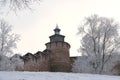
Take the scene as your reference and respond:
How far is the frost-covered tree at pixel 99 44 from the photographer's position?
41.3 metres

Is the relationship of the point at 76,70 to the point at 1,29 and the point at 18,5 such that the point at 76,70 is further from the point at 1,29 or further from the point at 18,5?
the point at 18,5

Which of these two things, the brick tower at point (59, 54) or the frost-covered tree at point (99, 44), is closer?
the frost-covered tree at point (99, 44)

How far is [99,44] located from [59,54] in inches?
718

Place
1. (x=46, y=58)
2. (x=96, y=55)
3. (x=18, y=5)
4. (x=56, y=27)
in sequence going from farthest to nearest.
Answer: (x=56, y=27) → (x=46, y=58) → (x=96, y=55) → (x=18, y=5)

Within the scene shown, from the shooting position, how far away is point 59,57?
2324 inches

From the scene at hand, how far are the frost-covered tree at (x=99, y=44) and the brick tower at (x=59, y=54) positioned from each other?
15.5 metres

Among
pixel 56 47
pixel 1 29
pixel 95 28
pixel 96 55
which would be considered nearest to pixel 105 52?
pixel 96 55

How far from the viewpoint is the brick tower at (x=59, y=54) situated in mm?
58125

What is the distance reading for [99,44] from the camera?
42156 millimetres

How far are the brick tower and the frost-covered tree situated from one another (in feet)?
50.8

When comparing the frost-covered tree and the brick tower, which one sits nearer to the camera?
the frost-covered tree

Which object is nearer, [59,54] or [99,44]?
[99,44]

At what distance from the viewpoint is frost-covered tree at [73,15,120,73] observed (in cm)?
4128

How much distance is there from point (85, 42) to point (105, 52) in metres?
3.45
